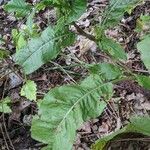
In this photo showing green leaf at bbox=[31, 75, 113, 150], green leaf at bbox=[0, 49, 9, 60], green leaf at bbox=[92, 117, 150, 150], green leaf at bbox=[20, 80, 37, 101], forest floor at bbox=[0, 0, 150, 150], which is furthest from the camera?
green leaf at bbox=[0, 49, 9, 60]

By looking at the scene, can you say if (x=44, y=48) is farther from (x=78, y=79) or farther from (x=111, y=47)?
(x=78, y=79)

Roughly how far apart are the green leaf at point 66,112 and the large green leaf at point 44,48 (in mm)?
212

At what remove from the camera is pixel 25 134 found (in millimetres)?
2846

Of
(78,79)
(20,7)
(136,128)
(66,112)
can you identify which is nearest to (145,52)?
(136,128)

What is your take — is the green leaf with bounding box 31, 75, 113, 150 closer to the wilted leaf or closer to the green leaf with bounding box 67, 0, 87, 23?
the wilted leaf

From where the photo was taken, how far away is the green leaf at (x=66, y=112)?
6.35 feet

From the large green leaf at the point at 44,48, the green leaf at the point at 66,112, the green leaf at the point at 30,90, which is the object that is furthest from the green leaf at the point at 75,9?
the green leaf at the point at 30,90

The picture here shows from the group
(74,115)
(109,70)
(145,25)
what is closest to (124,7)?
(109,70)

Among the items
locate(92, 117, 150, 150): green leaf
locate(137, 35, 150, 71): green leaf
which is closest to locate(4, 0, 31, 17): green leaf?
locate(137, 35, 150, 71): green leaf

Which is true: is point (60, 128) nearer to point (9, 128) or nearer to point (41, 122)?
point (41, 122)

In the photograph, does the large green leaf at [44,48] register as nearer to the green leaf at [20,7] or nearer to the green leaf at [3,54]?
the green leaf at [20,7]

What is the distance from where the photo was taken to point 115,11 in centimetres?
220

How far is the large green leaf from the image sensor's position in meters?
2.13

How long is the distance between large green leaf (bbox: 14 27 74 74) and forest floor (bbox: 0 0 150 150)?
0.74m
